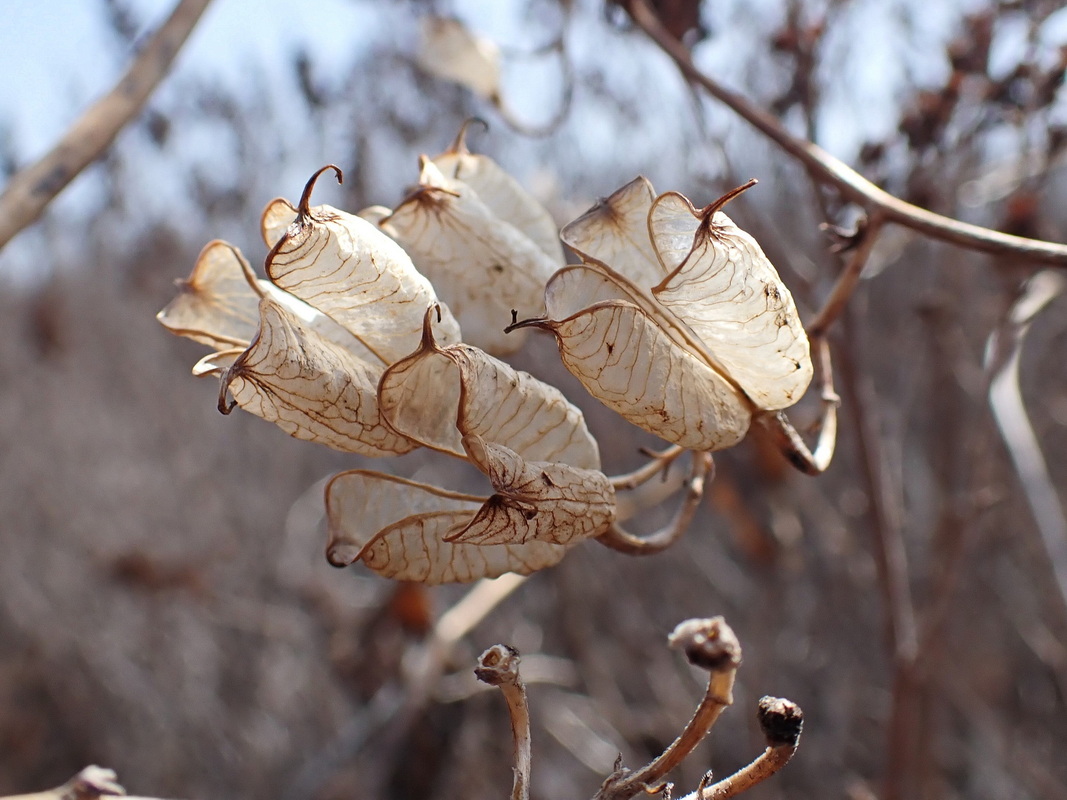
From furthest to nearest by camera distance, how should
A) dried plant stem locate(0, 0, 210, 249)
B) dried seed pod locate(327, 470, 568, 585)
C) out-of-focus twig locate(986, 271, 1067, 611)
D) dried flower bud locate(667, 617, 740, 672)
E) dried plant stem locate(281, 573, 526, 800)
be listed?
dried plant stem locate(281, 573, 526, 800), out-of-focus twig locate(986, 271, 1067, 611), dried plant stem locate(0, 0, 210, 249), dried seed pod locate(327, 470, 568, 585), dried flower bud locate(667, 617, 740, 672)

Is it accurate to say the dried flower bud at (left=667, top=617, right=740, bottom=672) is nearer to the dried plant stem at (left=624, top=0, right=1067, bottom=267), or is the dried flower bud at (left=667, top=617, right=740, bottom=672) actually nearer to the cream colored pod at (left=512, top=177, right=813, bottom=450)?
the cream colored pod at (left=512, top=177, right=813, bottom=450)

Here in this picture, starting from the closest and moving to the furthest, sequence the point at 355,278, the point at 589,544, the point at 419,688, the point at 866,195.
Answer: the point at 355,278, the point at 866,195, the point at 419,688, the point at 589,544

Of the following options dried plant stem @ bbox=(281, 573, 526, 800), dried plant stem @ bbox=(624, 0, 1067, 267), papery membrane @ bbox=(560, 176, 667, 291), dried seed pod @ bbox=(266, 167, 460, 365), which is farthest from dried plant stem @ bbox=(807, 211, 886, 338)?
dried plant stem @ bbox=(281, 573, 526, 800)

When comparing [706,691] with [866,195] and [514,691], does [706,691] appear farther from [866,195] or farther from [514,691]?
[866,195]

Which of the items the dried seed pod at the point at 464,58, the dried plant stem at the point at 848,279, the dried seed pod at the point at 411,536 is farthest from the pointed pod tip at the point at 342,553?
the dried seed pod at the point at 464,58

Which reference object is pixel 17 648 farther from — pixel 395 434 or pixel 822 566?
pixel 395 434

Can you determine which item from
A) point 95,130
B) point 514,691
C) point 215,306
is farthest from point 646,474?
point 95,130

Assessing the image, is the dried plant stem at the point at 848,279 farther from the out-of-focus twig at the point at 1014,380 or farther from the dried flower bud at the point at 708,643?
the out-of-focus twig at the point at 1014,380
